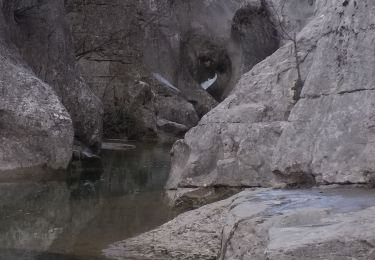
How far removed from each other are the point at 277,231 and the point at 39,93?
22.1ft

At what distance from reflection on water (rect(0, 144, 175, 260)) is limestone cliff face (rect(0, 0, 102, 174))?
1.81 ft

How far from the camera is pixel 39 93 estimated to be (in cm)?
870

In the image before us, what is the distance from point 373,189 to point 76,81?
26.7 feet

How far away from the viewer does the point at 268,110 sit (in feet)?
20.5

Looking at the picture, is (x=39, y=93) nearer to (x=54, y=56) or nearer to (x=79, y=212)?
(x=54, y=56)

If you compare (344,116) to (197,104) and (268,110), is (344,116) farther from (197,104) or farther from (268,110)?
(197,104)

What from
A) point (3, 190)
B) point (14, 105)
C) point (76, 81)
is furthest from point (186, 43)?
point (3, 190)

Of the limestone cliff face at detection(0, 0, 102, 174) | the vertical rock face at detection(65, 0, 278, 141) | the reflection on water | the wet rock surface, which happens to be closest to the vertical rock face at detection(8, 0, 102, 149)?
the limestone cliff face at detection(0, 0, 102, 174)

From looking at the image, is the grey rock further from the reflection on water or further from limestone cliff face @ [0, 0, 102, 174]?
limestone cliff face @ [0, 0, 102, 174]

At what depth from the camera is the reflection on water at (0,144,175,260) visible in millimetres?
4547

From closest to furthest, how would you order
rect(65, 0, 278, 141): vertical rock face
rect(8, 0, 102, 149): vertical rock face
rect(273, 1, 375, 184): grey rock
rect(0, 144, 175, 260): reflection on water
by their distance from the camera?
1. rect(273, 1, 375, 184): grey rock
2. rect(0, 144, 175, 260): reflection on water
3. rect(8, 0, 102, 149): vertical rock face
4. rect(65, 0, 278, 141): vertical rock face

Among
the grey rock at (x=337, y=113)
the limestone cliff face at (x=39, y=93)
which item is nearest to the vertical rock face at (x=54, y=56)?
the limestone cliff face at (x=39, y=93)

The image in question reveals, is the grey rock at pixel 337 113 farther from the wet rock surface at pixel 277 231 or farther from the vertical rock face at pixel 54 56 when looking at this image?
the vertical rock face at pixel 54 56

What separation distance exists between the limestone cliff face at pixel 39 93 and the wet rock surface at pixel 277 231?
3927 mm
